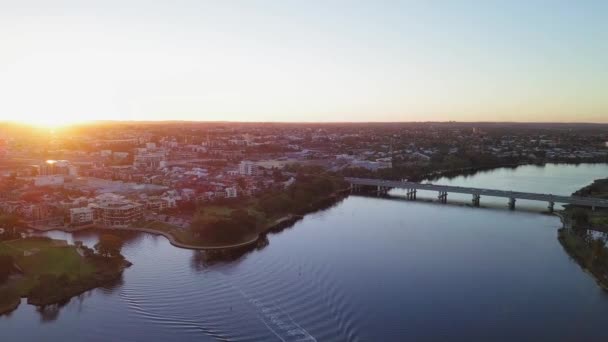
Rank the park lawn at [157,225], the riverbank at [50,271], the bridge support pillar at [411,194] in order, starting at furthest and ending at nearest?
the bridge support pillar at [411,194] → the park lawn at [157,225] → the riverbank at [50,271]

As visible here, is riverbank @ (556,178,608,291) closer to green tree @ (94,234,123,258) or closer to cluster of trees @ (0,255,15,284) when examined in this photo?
green tree @ (94,234,123,258)

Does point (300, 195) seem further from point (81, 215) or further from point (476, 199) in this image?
point (81, 215)

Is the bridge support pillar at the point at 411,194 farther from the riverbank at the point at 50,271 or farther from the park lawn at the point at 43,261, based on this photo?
the park lawn at the point at 43,261

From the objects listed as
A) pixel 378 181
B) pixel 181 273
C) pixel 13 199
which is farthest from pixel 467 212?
pixel 13 199

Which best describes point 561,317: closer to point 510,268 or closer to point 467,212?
point 510,268

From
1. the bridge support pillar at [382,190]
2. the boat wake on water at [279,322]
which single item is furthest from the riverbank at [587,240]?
the bridge support pillar at [382,190]

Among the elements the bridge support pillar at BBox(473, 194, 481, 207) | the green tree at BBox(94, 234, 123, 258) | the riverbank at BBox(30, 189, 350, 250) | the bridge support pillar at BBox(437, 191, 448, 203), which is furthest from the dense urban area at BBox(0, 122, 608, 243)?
the bridge support pillar at BBox(473, 194, 481, 207)

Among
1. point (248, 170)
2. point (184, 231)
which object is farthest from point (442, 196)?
point (184, 231)
